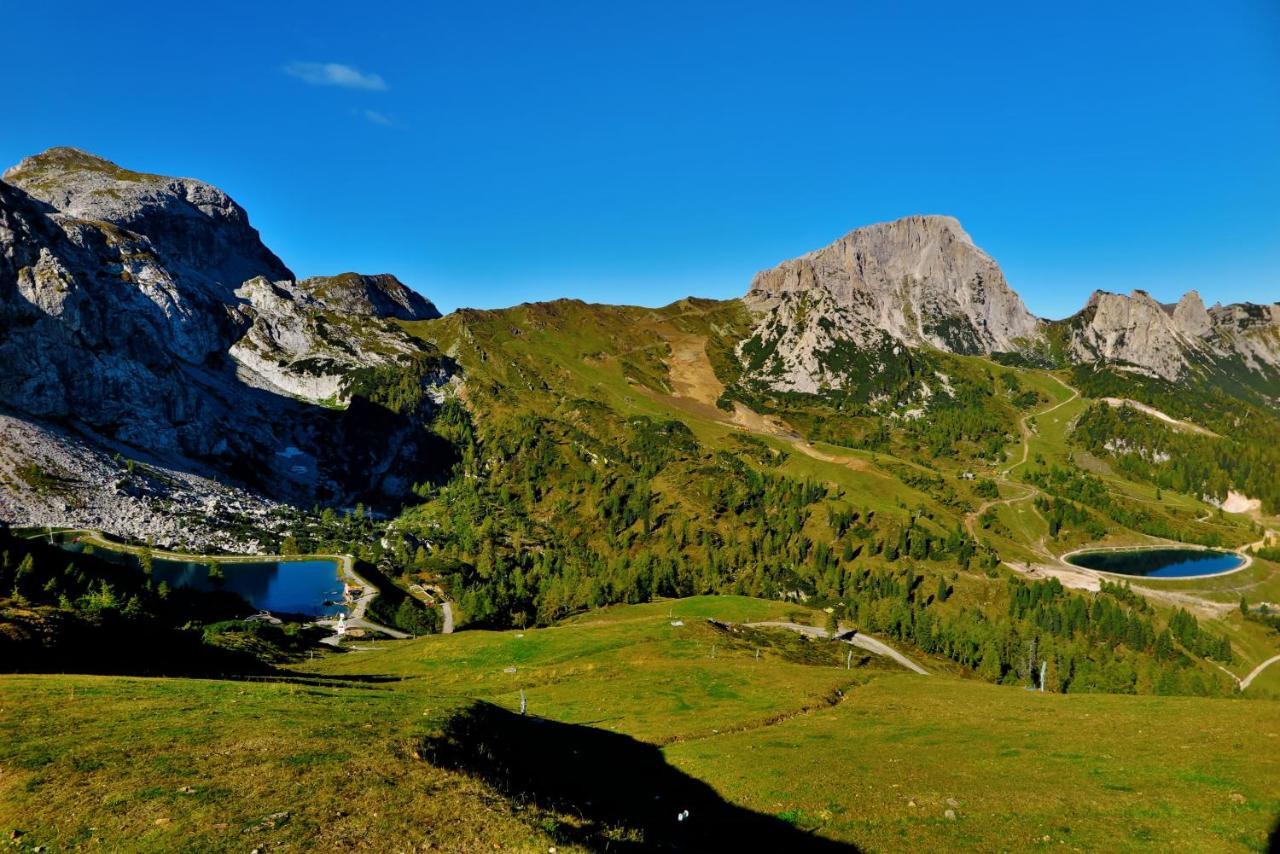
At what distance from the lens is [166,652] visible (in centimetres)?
6231

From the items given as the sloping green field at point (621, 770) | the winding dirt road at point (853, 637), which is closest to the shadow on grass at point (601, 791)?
the sloping green field at point (621, 770)

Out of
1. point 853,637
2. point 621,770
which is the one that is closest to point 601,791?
point 621,770

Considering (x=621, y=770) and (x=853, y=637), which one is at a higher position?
(x=621, y=770)

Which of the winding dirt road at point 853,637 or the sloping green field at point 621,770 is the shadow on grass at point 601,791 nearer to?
the sloping green field at point 621,770

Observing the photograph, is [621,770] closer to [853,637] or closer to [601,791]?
[601,791]

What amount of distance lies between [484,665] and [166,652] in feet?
141

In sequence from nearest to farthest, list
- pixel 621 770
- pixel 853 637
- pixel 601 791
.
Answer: pixel 601 791 → pixel 621 770 → pixel 853 637

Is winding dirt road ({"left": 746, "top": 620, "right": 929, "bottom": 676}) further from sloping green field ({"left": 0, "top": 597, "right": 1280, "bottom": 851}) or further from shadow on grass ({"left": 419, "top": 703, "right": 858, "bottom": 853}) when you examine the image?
shadow on grass ({"left": 419, "top": 703, "right": 858, "bottom": 853})

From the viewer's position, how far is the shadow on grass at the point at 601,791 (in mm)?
23234

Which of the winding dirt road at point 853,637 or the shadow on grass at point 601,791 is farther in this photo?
the winding dirt road at point 853,637

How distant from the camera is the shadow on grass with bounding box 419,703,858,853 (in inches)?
915

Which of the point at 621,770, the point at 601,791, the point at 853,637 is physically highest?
the point at 601,791

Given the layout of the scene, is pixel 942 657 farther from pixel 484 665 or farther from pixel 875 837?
pixel 875 837

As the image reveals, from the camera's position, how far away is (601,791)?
3138 cm
